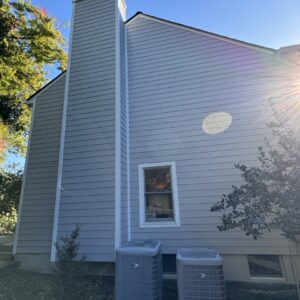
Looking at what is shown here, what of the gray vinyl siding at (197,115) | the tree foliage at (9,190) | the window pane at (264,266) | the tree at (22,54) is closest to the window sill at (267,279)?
the window pane at (264,266)

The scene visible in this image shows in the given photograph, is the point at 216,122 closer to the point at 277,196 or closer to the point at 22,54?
the point at 277,196

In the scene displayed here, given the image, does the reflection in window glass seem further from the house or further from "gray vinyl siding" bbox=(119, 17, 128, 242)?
"gray vinyl siding" bbox=(119, 17, 128, 242)

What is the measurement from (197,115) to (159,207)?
2543mm

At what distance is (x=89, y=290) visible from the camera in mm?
4047

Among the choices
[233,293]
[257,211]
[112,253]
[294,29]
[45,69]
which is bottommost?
[233,293]

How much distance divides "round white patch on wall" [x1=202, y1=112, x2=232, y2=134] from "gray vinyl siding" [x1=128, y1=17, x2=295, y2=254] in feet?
0.35

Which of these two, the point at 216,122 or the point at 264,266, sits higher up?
the point at 216,122

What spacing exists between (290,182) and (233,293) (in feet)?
7.69

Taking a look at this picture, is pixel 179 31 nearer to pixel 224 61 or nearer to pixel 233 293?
pixel 224 61

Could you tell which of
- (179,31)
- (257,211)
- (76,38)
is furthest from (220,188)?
(76,38)

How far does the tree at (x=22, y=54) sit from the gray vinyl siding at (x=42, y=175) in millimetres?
3403

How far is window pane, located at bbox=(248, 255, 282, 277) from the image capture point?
4.56 m

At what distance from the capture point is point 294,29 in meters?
5.88

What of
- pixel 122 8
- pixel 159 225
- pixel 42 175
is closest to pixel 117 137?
pixel 159 225
